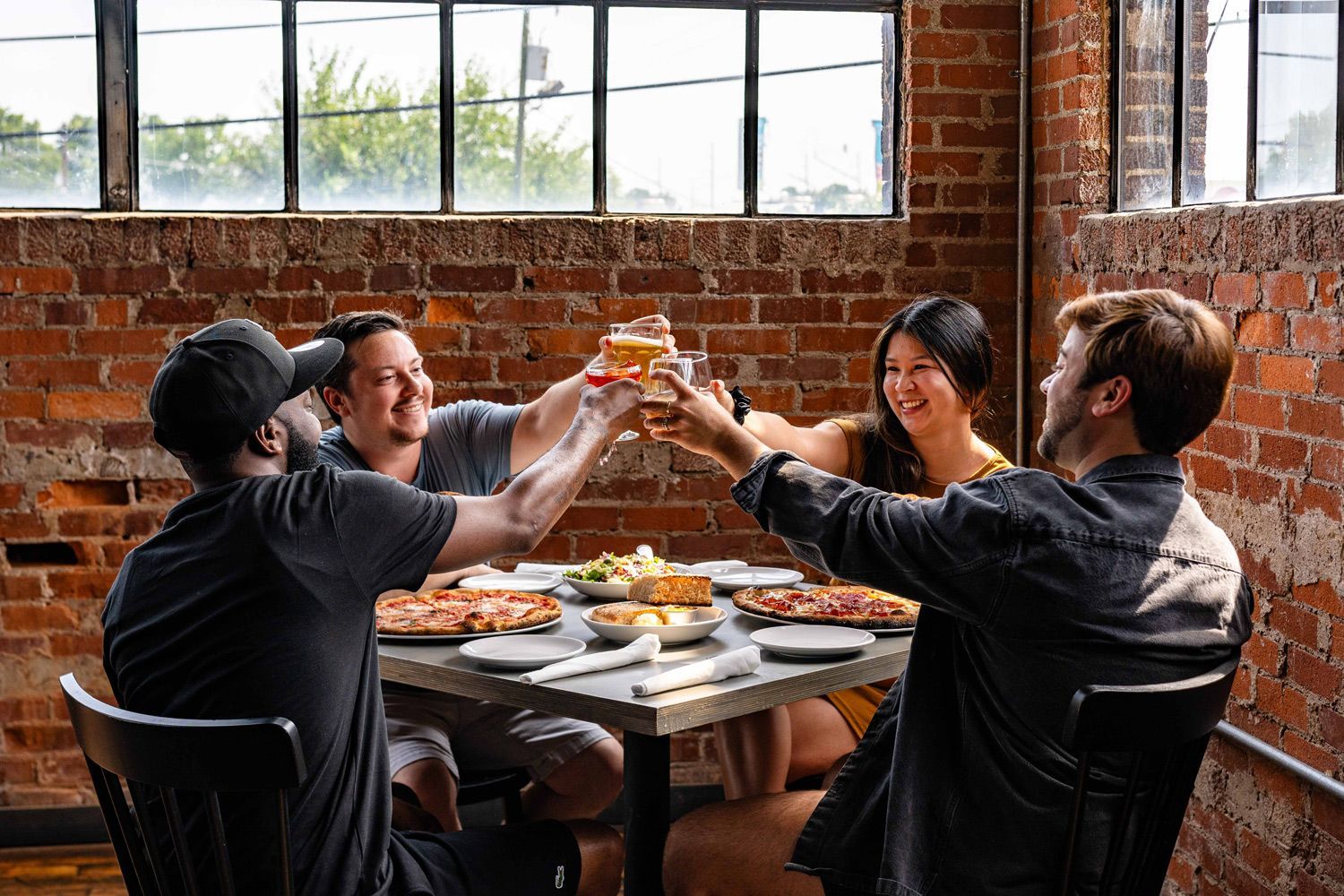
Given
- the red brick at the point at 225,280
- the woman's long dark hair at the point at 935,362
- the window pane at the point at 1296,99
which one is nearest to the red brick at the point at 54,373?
the red brick at the point at 225,280

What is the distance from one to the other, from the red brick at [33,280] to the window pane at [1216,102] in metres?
2.76

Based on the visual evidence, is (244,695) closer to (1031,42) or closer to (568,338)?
(568,338)

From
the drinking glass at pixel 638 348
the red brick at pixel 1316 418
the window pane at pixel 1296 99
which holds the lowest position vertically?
the red brick at pixel 1316 418

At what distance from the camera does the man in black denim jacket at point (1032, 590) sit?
159cm

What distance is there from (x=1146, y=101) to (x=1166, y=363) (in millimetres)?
1752

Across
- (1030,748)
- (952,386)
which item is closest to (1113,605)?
(1030,748)

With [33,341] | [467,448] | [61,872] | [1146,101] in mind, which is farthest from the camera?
[33,341]

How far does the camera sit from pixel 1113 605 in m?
1.59

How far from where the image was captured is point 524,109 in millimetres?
3633

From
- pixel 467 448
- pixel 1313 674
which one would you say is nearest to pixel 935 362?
pixel 1313 674

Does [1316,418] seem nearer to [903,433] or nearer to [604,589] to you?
[903,433]

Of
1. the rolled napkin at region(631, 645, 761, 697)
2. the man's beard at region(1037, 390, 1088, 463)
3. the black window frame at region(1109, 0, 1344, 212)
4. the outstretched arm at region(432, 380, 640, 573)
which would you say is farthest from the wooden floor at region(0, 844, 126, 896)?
the black window frame at region(1109, 0, 1344, 212)

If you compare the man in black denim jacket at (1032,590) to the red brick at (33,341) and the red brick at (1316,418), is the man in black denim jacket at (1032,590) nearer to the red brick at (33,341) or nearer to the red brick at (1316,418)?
the red brick at (1316,418)

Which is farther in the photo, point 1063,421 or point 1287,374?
point 1287,374
